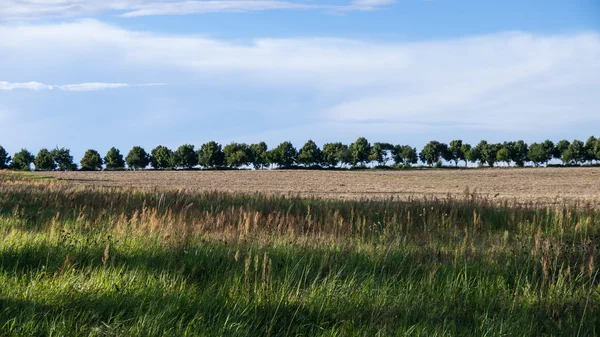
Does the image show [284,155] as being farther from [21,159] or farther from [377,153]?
[21,159]

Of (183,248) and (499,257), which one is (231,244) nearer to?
(183,248)

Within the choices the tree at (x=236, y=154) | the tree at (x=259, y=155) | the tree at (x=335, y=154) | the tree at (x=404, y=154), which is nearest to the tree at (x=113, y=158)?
the tree at (x=236, y=154)

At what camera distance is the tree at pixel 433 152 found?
11781cm

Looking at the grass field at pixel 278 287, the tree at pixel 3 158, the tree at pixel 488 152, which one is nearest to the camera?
the grass field at pixel 278 287

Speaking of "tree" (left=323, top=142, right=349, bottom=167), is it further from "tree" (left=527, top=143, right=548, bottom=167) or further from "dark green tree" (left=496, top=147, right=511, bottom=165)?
"tree" (left=527, top=143, right=548, bottom=167)

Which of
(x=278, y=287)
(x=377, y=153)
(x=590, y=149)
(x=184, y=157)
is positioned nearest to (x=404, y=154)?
(x=377, y=153)

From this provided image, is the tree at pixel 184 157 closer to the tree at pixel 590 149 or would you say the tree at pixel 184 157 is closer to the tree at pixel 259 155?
the tree at pixel 259 155

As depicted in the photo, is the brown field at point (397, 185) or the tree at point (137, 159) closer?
the brown field at point (397, 185)

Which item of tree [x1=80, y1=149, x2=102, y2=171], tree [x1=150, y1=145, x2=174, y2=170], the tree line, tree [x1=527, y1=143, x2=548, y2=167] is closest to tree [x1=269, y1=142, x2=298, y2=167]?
the tree line

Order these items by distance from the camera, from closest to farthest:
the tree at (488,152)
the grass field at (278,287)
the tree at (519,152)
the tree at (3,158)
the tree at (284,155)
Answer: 1. the grass field at (278,287)
2. the tree at (3,158)
3. the tree at (284,155)
4. the tree at (519,152)
5. the tree at (488,152)

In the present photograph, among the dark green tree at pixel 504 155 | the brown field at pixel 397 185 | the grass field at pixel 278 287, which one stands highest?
the dark green tree at pixel 504 155

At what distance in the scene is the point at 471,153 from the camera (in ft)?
394

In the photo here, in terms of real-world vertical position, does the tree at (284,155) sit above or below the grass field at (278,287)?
above

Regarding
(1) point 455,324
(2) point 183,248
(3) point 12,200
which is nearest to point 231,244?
(2) point 183,248
